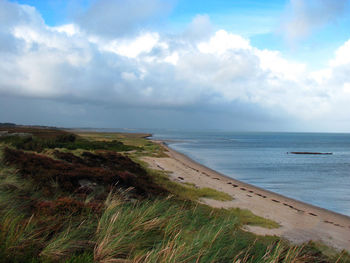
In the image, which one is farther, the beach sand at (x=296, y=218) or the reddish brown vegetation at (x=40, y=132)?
the reddish brown vegetation at (x=40, y=132)

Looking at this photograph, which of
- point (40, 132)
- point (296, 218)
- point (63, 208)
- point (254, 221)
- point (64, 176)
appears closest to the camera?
point (63, 208)

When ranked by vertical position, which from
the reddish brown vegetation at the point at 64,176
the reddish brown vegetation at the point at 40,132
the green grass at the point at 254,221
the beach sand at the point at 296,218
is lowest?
the beach sand at the point at 296,218

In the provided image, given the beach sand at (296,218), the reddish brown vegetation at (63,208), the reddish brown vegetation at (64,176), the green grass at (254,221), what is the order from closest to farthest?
the reddish brown vegetation at (63,208)
the reddish brown vegetation at (64,176)
the beach sand at (296,218)
the green grass at (254,221)

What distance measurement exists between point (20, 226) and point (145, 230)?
6.96 feet

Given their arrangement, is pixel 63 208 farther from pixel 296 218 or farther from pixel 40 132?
pixel 40 132

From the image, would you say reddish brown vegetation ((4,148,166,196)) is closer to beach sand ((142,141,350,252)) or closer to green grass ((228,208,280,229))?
green grass ((228,208,280,229))

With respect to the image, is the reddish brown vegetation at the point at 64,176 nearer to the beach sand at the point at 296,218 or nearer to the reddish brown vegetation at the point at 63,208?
the reddish brown vegetation at the point at 63,208


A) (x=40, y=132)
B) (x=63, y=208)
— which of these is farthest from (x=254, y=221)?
(x=40, y=132)

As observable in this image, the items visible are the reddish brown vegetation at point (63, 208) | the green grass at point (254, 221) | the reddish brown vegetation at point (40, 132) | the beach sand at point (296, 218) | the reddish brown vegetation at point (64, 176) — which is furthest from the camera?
the reddish brown vegetation at point (40, 132)

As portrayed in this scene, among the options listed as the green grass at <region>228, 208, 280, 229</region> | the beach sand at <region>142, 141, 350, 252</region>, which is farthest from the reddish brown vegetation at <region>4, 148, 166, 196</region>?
the beach sand at <region>142, 141, 350, 252</region>

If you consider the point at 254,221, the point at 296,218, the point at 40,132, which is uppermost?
the point at 40,132

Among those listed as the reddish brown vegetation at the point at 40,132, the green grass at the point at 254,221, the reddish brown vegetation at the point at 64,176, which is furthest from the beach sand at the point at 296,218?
the reddish brown vegetation at the point at 40,132

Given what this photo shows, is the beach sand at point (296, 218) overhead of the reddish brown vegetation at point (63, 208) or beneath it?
beneath

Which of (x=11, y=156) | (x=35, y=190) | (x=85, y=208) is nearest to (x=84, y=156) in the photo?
(x=11, y=156)
